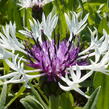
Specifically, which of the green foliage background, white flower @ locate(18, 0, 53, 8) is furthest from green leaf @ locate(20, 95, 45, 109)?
white flower @ locate(18, 0, 53, 8)

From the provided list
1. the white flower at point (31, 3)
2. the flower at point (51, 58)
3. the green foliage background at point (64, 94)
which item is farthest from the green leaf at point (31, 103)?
the white flower at point (31, 3)

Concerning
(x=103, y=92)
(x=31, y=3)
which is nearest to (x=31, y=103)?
(x=103, y=92)

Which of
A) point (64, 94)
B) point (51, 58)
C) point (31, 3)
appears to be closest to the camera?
point (51, 58)

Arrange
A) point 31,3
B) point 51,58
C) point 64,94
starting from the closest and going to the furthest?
point 51,58 → point 64,94 → point 31,3

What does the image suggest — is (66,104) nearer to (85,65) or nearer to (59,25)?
(85,65)

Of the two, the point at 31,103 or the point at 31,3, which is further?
the point at 31,3

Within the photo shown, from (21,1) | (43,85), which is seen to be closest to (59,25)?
(21,1)

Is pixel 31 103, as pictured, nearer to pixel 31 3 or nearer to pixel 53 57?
pixel 53 57

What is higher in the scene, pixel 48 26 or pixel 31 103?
pixel 48 26
